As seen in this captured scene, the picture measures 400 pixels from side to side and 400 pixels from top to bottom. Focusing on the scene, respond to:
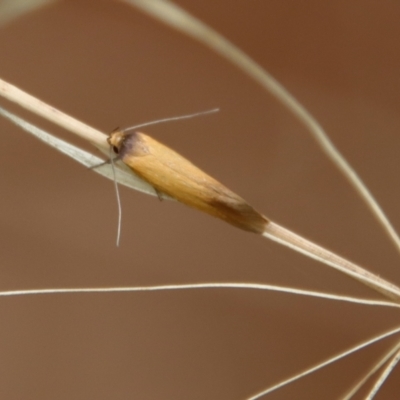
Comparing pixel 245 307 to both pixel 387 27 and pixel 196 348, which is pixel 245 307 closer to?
pixel 196 348

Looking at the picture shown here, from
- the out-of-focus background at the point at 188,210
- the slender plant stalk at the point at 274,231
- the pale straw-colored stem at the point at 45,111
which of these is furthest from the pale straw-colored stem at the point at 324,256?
the out-of-focus background at the point at 188,210

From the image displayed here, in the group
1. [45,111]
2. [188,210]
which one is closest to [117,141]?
[45,111]

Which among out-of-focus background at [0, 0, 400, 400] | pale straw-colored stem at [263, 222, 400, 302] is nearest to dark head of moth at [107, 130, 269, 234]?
pale straw-colored stem at [263, 222, 400, 302]

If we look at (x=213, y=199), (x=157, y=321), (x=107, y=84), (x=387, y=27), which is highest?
(x=107, y=84)

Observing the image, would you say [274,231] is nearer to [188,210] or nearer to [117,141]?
[117,141]

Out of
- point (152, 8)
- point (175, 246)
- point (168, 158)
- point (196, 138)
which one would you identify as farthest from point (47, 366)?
point (152, 8)

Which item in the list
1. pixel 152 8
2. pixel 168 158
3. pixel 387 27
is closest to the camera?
pixel 152 8

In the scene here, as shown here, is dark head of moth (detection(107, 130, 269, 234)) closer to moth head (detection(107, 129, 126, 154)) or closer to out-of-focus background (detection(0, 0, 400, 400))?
moth head (detection(107, 129, 126, 154))
